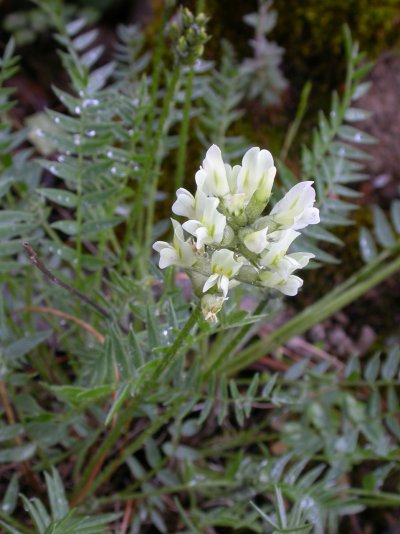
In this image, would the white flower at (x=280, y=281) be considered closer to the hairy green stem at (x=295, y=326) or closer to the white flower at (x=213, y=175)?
the white flower at (x=213, y=175)

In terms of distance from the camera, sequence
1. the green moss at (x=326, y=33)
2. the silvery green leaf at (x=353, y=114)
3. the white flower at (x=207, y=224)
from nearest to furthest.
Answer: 1. the white flower at (x=207, y=224)
2. the silvery green leaf at (x=353, y=114)
3. the green moss at (x=326, y=33)

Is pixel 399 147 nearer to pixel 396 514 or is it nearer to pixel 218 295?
pixel 396 514

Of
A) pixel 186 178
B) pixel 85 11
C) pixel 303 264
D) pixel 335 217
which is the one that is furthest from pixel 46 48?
pixel 303 264

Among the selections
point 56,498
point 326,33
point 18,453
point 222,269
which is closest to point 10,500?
point 18,453

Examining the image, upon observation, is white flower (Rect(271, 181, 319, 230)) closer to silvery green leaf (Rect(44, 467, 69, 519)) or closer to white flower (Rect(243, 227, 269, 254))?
white flower (Rect(243, 227, 269, 254))

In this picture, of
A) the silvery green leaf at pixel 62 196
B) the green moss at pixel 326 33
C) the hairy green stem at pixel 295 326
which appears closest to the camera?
the silvery green leaf at pixel 62 196

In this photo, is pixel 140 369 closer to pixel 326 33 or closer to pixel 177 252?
pixel 177 252

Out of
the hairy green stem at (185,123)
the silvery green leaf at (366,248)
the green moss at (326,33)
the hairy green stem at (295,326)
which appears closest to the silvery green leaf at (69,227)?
the hairy green stem at (185,123)

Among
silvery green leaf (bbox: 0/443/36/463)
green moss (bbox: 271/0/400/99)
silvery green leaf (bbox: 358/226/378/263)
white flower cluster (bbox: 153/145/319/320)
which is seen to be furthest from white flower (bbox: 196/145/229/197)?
green moss (bbox: 271/0/400/99)
